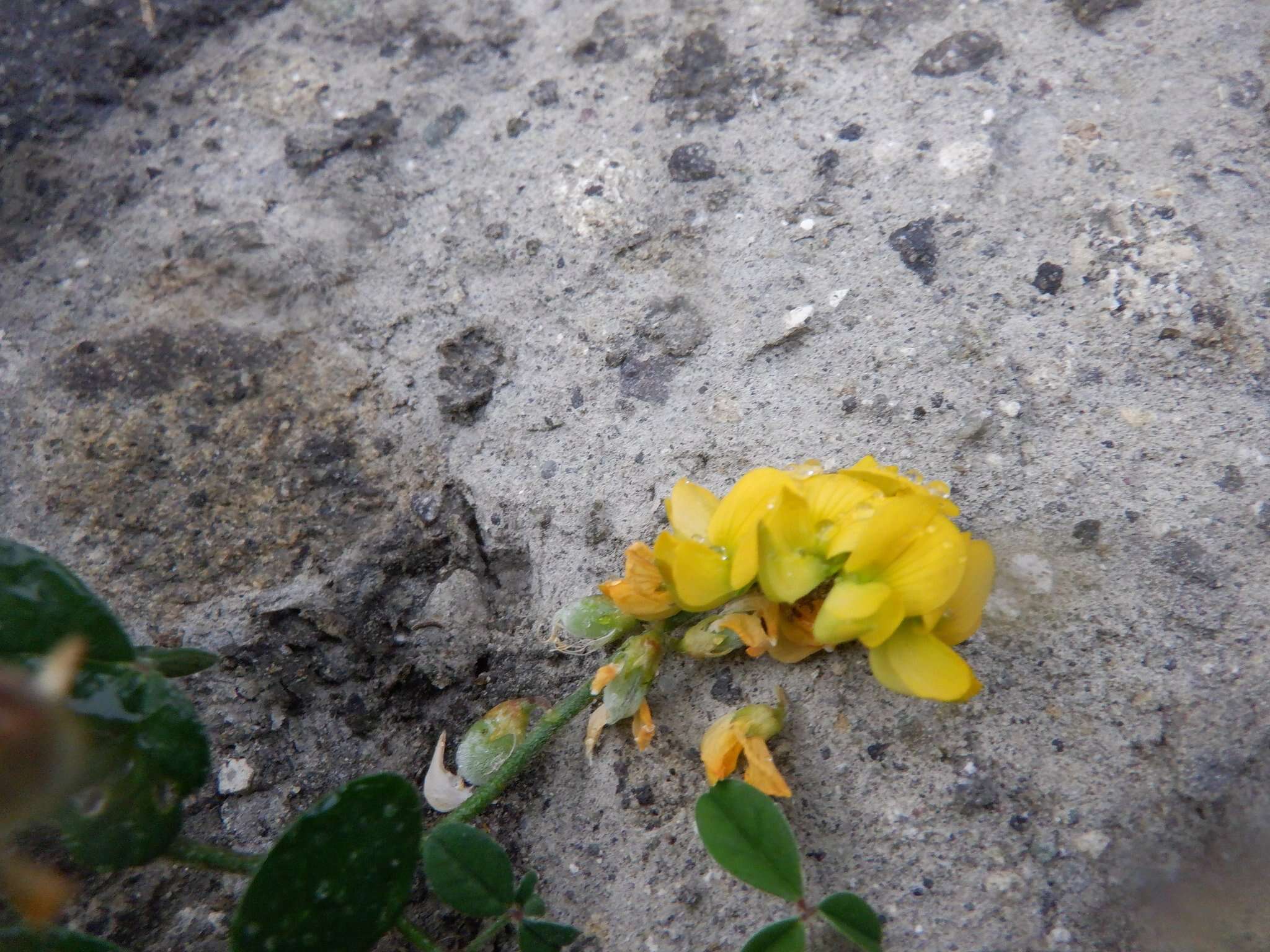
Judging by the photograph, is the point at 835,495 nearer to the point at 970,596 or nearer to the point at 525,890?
the point at 970,596

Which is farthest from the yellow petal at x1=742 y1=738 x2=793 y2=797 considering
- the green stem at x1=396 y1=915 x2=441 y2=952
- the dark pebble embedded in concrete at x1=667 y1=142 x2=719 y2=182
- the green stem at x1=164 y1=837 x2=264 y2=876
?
the dark pebble embedded in concrete at x1=667 y1=142 x2=719 y2=182

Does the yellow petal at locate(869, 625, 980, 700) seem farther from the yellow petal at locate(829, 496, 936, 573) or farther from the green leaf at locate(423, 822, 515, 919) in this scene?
the green leaf at locate(423, 822, 515, 919)

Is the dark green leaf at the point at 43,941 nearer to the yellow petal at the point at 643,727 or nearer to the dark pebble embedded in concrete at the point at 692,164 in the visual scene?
the yellow petal at the point at 643,727

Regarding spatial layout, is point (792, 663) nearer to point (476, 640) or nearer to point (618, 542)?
point (618, 542)

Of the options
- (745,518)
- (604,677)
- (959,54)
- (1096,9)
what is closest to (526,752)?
(604,677)

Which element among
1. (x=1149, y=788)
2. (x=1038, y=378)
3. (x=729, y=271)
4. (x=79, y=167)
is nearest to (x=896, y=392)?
(x=1038, y=378)
